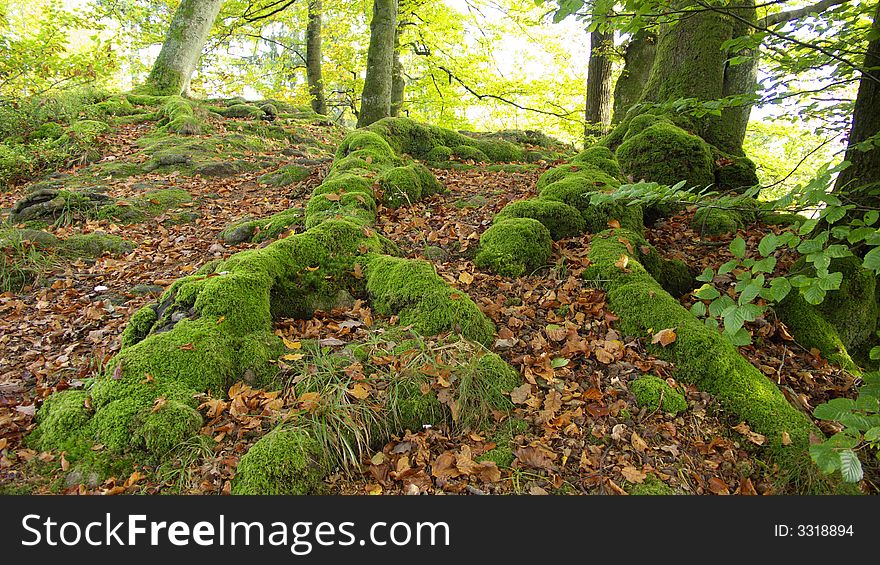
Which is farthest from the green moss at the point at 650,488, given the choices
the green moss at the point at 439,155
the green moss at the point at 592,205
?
the green moss at the point at 439,155

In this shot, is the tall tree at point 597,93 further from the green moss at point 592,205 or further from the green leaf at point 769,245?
the green leaf at point 769,245

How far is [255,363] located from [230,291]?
2.22 ft

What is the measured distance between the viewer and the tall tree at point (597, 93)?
1024 cm

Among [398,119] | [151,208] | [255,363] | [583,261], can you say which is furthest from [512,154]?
[255,363]

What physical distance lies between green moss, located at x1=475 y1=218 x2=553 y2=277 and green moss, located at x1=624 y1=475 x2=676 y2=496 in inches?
88.0

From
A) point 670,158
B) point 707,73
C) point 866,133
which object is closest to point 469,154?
point 670,158

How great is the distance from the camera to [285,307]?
13.3 feet

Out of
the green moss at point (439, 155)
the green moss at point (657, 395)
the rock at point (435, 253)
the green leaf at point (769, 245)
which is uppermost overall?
the green moss at point (439, 155)

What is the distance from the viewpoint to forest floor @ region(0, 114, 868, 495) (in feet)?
9.08

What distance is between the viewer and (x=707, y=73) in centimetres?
647

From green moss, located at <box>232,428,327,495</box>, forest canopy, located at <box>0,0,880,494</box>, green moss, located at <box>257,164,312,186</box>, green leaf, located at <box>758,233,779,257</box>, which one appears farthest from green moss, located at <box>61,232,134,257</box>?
green leaf, located at <box>758,233,779,257</box>

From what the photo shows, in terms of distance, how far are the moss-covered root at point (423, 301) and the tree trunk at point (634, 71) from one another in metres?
7.55

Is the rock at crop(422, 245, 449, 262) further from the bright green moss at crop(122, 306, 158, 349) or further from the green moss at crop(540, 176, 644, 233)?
the bright green moss at crop(122, 306, 158, 349)
